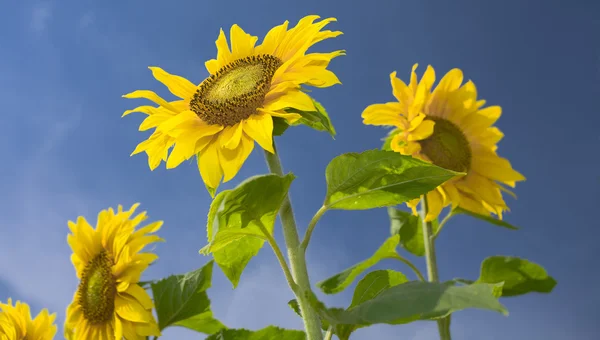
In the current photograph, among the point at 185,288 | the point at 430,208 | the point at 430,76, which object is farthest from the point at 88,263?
the point at 430,76

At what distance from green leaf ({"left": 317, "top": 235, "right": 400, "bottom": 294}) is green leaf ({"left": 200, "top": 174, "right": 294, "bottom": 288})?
2.74 ft

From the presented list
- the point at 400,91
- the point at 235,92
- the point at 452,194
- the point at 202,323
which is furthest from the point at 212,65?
the point at 452,194

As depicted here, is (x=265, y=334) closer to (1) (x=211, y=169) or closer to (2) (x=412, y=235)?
(1) (x=211, y=169)

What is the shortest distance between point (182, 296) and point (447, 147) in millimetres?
1606

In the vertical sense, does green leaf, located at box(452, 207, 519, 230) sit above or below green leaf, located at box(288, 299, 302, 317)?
above

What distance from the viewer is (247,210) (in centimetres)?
163

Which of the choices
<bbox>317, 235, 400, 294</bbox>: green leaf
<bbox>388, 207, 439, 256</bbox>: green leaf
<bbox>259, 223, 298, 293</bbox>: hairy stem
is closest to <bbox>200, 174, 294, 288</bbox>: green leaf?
<bbox>259, 223, 298, 293</bbox>: hairy stem

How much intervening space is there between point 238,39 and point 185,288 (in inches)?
47.6

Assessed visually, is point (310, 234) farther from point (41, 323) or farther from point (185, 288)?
point (41, 323)

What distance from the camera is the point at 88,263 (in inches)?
127

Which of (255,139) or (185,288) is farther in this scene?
(185,288)

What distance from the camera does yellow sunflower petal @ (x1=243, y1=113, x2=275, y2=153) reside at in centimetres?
171

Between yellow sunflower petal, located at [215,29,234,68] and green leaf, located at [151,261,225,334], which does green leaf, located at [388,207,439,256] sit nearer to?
green leaf, located at [151,261,225,334]

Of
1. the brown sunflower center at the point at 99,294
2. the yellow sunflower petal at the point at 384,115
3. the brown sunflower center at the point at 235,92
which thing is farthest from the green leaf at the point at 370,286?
the brown sunflower center at the point at 99,294
